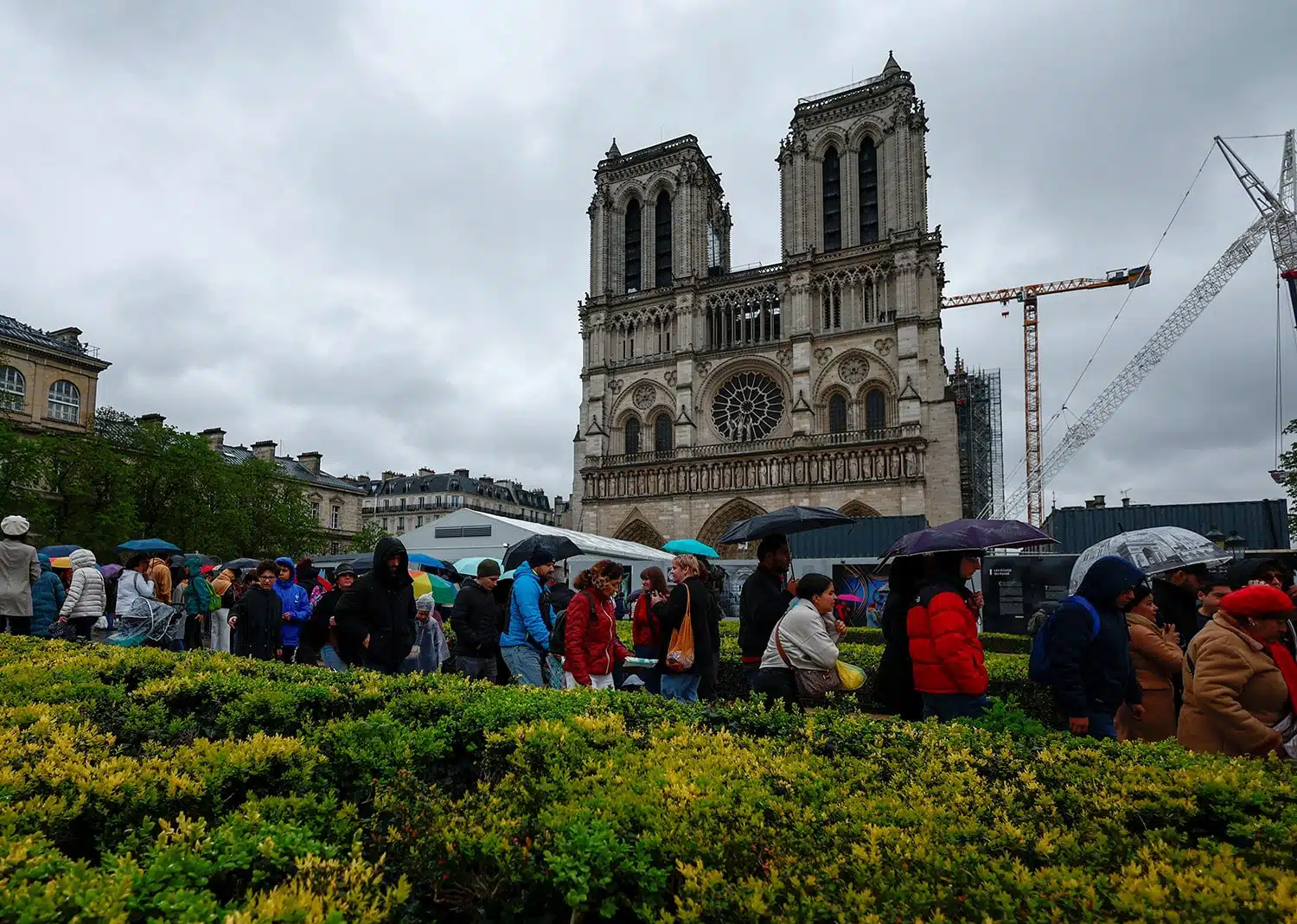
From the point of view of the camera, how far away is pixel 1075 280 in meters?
67.4

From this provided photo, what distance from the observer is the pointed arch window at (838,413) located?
3984 centimetres

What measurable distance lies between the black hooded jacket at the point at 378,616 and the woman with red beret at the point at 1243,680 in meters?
5.30

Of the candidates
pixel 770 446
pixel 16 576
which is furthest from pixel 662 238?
pixel 16 576

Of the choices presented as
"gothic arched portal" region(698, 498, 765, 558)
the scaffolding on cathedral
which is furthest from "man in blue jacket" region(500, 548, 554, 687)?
the scaffolding on cathedral

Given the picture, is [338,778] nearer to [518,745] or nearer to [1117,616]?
[518,745]

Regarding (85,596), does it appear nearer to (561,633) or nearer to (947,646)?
(561,633)

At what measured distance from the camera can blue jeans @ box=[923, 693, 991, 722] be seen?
4617 millimetres

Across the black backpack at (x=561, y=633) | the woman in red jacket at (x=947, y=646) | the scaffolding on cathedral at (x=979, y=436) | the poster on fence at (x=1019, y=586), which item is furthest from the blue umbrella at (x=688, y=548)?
the scaffolding on cathedral at (x=979, y=436)

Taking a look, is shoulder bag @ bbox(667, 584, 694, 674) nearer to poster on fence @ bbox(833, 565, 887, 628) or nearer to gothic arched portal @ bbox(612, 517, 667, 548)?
poster on fence @ bbox(833, 565, 887, 628)

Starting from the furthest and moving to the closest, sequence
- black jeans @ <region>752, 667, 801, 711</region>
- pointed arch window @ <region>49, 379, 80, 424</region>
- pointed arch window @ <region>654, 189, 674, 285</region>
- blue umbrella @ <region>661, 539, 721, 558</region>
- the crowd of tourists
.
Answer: pointed arch window @ <region>654, 189, 674, 285</region> < pointed arch window @ <region>49, 379, 80, 424</region> < blue umbrella @ <region>661, 539, 721, 558</region> < black jeans @ <region>752, 667, 801, 711</region> < the crowd of tourists

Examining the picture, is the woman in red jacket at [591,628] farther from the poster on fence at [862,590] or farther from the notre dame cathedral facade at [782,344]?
the notre dame cathedral facade at [782,344]

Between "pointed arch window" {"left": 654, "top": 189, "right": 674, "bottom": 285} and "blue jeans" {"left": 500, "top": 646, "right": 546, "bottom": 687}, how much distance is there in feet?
137

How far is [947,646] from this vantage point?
4543mm

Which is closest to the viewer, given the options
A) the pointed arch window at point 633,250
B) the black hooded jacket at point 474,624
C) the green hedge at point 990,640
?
the black hooded jacket at point 474,624
